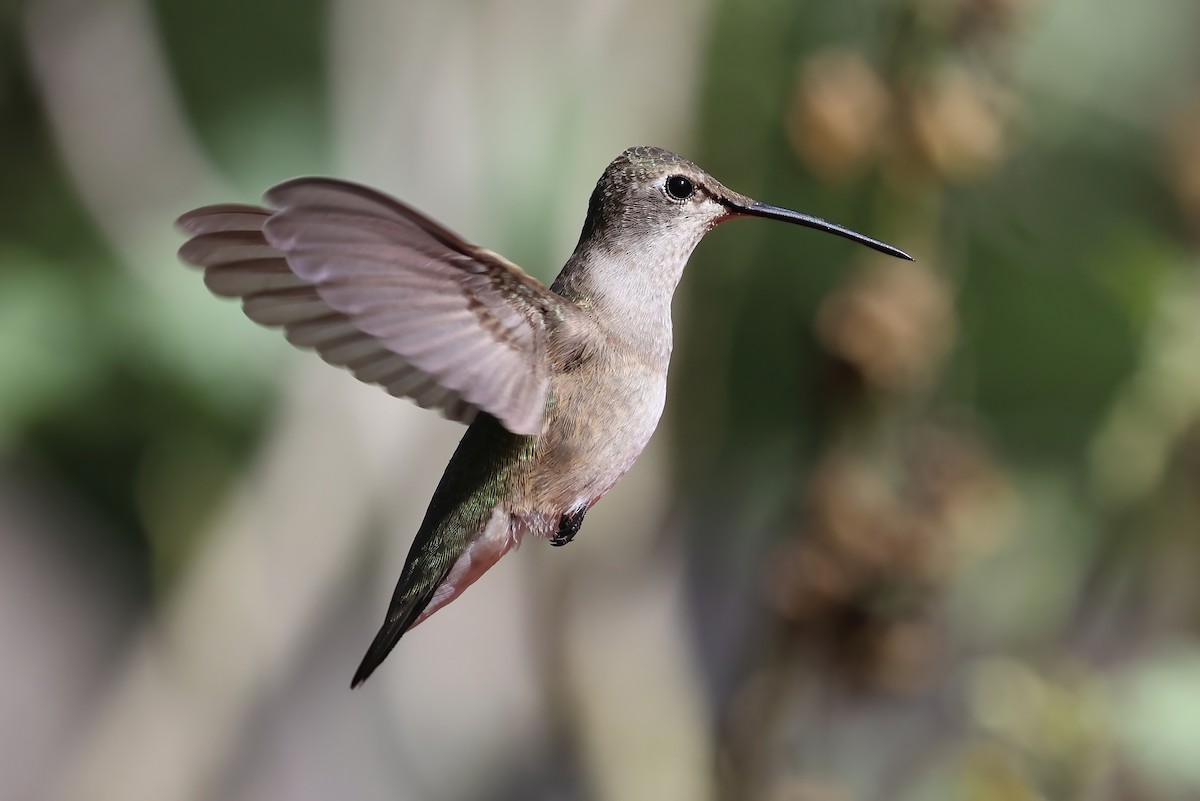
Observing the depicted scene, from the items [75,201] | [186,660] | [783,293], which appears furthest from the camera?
[783,293]

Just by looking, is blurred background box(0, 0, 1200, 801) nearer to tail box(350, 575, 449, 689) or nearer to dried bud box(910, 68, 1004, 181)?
dried bud box(910, 68, 1004, 181)

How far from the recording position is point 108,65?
66.3 inches

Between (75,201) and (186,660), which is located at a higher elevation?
(75,201)

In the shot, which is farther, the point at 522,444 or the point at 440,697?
the point at 440,697

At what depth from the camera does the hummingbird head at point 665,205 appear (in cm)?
68

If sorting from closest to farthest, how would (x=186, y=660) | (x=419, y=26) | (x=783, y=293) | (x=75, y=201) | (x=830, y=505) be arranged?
(x=830, y=505)
(x=186, y=660)
(x=419, y=26)
(x=75, y=201)
(x=783, y=293)

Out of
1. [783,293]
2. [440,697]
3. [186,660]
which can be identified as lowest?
[440,697]

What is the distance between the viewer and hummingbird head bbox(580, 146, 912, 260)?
676 millimetres

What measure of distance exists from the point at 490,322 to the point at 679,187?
130 mm

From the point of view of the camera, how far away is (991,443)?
1.98 meters

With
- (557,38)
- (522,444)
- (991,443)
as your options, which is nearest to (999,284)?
(991,443)

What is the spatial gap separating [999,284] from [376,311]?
1.70 meters

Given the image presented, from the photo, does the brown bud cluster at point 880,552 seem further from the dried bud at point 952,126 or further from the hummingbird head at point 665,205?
the hummingbird head at point 665,205

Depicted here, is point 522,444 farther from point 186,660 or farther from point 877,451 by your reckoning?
point 186,660
